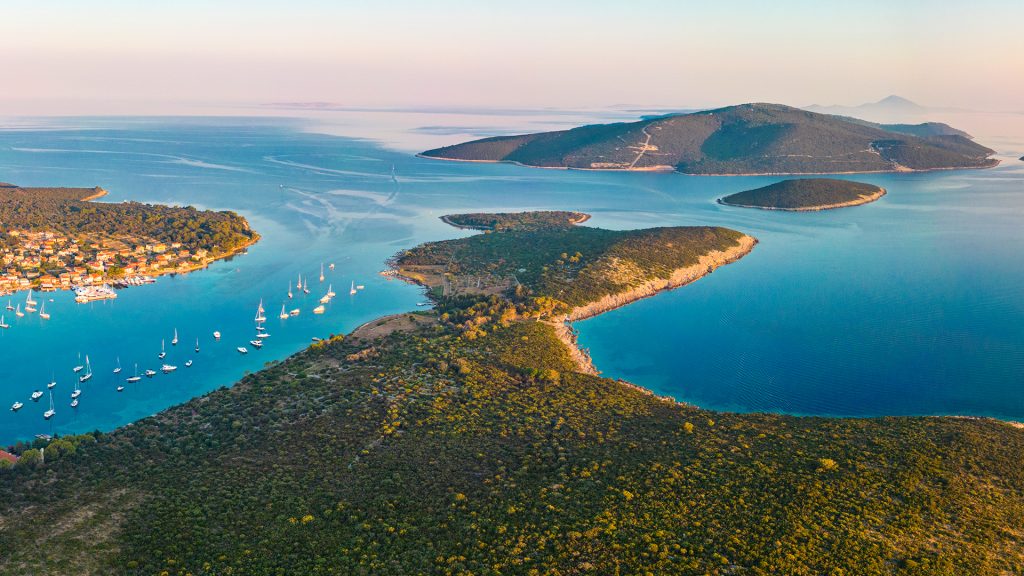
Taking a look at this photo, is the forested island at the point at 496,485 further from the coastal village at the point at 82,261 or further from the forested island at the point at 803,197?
the forested island at the point at 803,197

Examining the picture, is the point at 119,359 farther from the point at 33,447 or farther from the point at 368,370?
the point at 368,370

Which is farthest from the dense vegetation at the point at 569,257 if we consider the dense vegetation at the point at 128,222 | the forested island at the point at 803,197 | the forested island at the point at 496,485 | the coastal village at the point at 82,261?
the forested island at the point at 803,197

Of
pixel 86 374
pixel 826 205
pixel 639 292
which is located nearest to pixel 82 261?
pixel 86 374

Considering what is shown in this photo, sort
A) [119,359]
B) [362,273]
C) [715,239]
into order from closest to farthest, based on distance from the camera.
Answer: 1. [119,359]
2. [362,273]
3. [715,239]

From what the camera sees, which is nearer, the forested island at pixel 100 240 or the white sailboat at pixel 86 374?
the white sailboat at pixel 86 374

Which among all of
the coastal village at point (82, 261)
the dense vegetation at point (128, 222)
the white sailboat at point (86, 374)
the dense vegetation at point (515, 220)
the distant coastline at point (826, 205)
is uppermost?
the distant coastline at point (826, 205)

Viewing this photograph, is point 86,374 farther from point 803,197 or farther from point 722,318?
point 803,197

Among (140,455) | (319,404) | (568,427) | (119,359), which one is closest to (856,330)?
(568,427)

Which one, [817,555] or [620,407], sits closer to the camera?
[817,555]

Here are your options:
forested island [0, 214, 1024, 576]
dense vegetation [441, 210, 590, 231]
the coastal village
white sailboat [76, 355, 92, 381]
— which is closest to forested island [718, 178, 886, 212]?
dense vegetation [441, 210, 590, 231]
